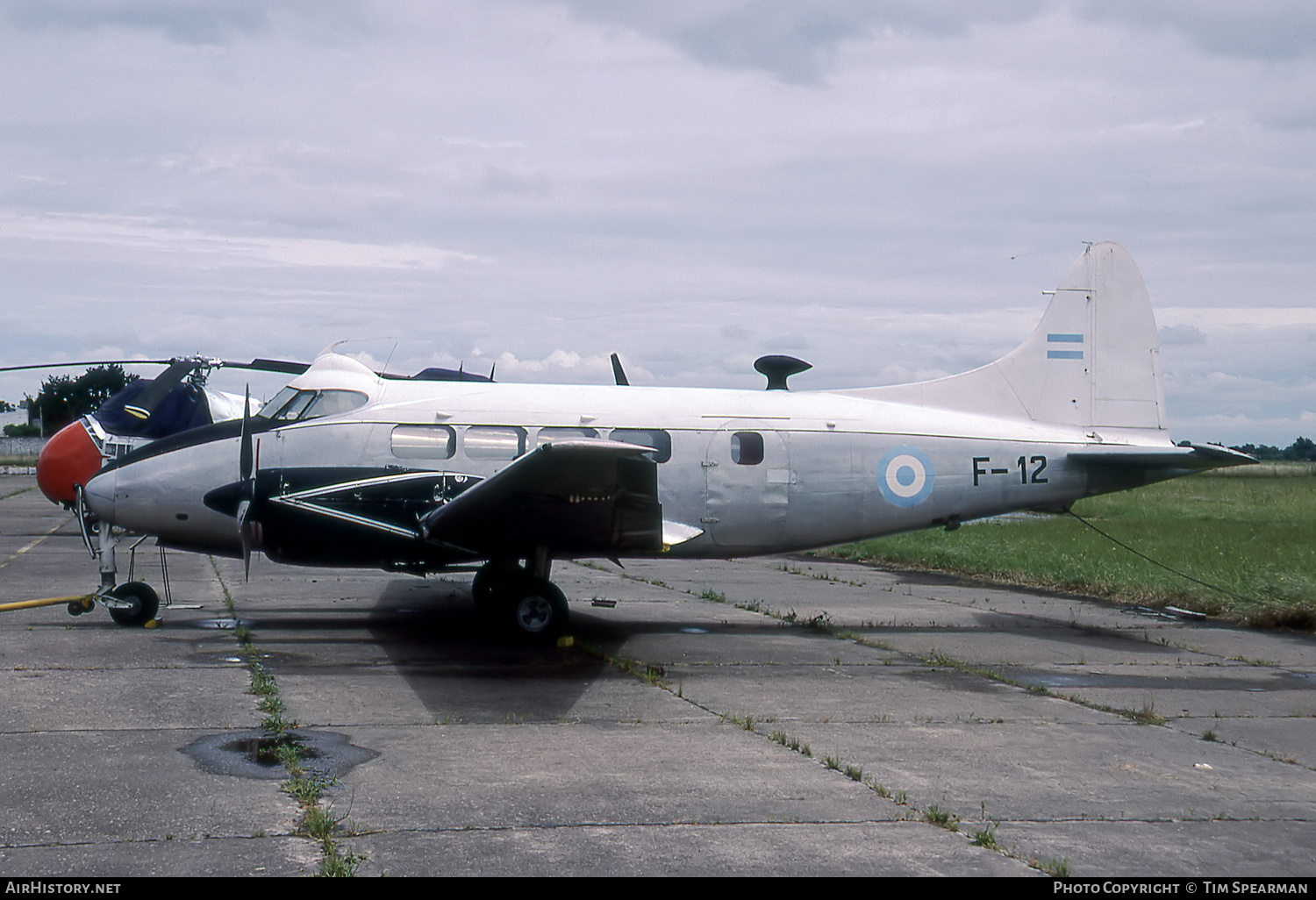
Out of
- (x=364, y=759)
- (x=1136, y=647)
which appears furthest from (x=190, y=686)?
(x=1136, y=647)

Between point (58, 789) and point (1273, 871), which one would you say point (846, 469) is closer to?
point (1273, 871)

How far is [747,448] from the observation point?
13602 mm

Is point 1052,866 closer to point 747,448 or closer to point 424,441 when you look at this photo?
point 747,448

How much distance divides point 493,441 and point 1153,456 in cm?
824

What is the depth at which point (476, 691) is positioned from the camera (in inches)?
373

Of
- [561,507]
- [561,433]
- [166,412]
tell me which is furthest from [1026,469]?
[166,412]

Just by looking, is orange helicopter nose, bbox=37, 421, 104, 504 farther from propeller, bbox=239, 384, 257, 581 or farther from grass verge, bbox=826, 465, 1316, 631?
grass verge, bbox=826, 465, 1316, 631

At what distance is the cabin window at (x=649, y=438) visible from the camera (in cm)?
Result: 1332

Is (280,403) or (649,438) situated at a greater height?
(280,403)

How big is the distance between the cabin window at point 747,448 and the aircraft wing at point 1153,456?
409 cm

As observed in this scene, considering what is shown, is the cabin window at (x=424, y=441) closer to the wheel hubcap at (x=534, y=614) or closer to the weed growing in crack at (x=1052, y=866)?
the wheel hubcap at (x=534, y=614)

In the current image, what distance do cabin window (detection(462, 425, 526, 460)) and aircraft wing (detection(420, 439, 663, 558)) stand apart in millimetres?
1049

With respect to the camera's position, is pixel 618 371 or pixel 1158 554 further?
pixel 1158 554

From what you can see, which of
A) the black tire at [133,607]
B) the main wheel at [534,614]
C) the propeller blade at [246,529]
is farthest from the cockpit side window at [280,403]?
the main wheel at [534,614]
